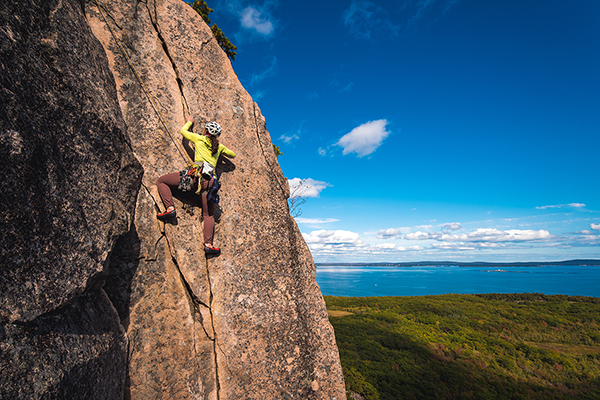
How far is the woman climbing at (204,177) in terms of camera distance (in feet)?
14.8

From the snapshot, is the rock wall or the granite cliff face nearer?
the rock wall

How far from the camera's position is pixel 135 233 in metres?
4.24

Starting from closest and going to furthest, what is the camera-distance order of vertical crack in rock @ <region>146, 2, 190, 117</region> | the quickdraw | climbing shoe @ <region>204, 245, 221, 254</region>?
the quickdraw < climbing shoe @ <region>204, 245, 221, 254</region> < vertical crack in rock @ <region>146, 2, 190, 117</region>

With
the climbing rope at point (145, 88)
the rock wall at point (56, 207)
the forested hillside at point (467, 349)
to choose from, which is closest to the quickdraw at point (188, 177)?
the climbing rope at point (145, 88)

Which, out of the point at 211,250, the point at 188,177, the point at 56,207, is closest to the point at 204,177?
the point at 188,177

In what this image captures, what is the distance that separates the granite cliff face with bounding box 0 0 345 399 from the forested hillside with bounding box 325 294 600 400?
13.2 meters

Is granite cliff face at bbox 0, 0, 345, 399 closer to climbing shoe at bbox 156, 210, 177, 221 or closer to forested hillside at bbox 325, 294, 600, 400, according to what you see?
climbing shoe at bbox 156, 210, 177, 221

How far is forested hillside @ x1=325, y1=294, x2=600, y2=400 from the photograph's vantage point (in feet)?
54.0

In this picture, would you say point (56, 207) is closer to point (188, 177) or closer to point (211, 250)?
point (188, 177)

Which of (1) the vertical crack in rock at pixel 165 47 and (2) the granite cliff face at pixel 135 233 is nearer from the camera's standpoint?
(2) the granite cliff face at pixel 135 233

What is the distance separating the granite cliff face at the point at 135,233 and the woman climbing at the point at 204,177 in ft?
0.81

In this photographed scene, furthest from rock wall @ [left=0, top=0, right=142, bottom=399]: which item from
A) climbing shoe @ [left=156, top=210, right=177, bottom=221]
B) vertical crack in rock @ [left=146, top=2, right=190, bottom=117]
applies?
vertical crack in rock @ [left=146, top=2, right=190, bottom=117]

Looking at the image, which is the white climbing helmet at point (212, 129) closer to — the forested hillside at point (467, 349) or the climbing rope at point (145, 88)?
the climbing rope at point (145, 88)

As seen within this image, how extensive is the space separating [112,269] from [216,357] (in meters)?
2.22
